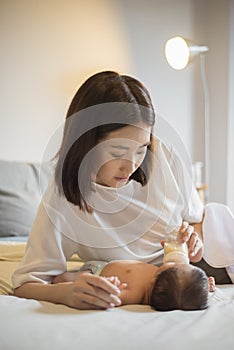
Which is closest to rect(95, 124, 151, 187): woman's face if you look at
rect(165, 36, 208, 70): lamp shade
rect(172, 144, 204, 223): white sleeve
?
rect(172, 144, 204, 223): white sleeve

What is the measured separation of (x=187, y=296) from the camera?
108cm

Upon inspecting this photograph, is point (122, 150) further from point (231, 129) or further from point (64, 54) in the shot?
point (231, 129)

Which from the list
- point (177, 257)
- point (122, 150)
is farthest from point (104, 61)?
point (177, 257)

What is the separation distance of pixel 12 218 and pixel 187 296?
115 cm

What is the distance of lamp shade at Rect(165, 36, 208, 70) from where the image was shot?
280cm

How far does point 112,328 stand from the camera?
923 mm

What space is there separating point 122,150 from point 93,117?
4.0 inches

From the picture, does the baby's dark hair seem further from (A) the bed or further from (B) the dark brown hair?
(B) the dark brown hair

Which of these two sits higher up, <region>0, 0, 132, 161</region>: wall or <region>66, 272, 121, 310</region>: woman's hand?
<region>0, 0, 132, 161</region>: wall

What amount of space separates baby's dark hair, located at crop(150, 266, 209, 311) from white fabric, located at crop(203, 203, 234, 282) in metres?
0.41

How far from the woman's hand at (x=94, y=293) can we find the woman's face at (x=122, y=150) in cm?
32

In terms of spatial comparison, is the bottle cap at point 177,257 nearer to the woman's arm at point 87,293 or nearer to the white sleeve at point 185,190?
the woman's arm at point 87,293

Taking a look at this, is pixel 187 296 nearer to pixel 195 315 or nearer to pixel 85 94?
pixel 195 315

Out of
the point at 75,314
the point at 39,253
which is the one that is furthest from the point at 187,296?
the point at 39,253
